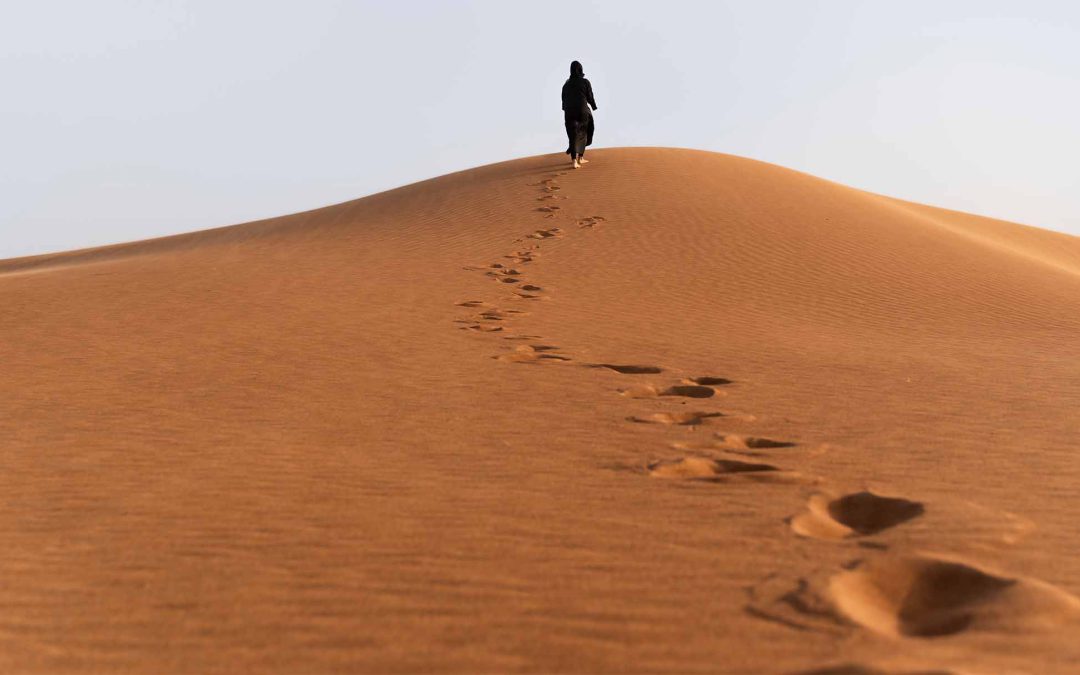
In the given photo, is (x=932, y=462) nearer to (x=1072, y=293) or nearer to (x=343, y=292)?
(x=343, y=292)

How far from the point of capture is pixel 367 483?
424 cm

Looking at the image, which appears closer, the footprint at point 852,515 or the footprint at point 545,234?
the footprint at point 852,515

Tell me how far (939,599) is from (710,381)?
12.6 feet

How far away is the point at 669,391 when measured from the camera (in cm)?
632

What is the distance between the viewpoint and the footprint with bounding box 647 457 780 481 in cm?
430

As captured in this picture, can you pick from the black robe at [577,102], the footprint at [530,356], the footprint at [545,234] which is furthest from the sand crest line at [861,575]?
the black robe at [577,102]

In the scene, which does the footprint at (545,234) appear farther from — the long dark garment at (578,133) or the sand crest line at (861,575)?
the sand crest line at (861,575)

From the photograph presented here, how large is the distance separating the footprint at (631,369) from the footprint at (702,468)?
2.45 m

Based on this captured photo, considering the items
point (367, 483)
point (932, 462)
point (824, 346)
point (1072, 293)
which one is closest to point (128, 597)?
point (367, 483)

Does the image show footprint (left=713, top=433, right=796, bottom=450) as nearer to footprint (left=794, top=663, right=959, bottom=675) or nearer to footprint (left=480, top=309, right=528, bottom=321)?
footprint (left=794, top=663, right=959, bottom=675)

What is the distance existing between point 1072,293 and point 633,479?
10.8 meters

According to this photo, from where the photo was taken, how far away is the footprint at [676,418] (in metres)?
5.38

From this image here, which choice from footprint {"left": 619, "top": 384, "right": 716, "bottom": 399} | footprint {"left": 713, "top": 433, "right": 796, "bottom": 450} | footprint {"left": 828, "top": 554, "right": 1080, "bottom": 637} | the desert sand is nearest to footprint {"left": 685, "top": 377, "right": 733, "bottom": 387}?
the desert sand

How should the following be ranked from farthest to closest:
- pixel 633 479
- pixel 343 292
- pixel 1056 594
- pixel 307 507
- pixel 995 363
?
pixel 343 292 < pixel 995 363 < pixel 633 479 < pixel 307 507 < pixel 1056 594
